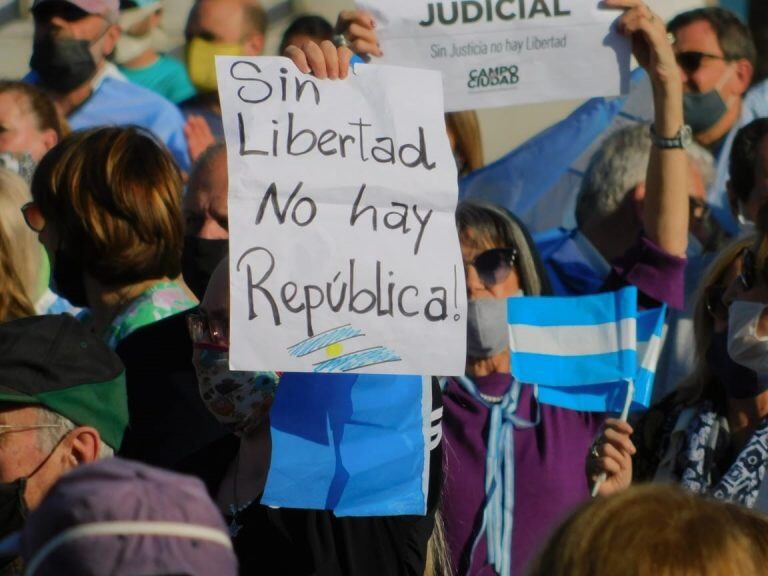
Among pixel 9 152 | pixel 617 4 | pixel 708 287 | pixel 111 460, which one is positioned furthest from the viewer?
pixel 9 152

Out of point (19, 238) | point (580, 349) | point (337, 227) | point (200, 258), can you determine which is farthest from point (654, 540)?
point (19, 238)

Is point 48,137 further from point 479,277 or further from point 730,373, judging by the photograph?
point 730,373

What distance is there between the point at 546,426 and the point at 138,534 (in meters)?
2.25

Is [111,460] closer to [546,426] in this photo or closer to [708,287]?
[546,426]

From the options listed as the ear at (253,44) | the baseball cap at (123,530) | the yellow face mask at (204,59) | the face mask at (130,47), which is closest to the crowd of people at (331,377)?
the baseball cap at (123,530)

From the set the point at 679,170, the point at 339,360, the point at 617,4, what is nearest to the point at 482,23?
the point at 617,4

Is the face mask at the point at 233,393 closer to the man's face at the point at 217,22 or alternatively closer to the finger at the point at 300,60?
the finger at the point at 300,60

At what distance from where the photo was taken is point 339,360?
9.18 ft

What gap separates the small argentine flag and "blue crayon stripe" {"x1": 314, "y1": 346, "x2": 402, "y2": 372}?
78cm

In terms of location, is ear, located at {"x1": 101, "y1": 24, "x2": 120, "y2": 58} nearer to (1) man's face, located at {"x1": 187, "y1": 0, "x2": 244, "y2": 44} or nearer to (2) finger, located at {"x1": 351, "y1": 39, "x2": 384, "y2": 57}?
(1) man's face, located at {"x1": 187, "y1": 0, "x2": 244, "y2": 44}

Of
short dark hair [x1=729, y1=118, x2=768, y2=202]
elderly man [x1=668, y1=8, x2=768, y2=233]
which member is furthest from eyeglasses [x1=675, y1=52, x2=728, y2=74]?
short dark hair [x1=729, y1=118, x2=768, y2=202]

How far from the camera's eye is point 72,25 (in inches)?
227

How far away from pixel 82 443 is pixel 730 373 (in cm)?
181

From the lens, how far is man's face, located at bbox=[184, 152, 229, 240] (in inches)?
169
